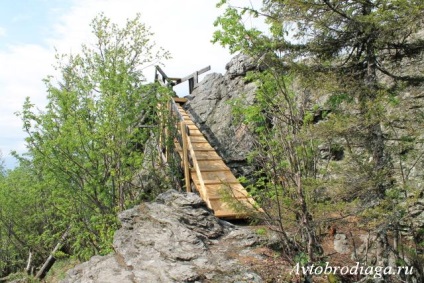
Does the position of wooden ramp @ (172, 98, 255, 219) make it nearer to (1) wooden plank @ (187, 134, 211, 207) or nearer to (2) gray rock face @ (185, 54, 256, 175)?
(1) wooden plank @ (187, 134, 211, 207)

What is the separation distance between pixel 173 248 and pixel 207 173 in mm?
2849

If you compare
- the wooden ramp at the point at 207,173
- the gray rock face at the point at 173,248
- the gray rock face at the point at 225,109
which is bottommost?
the gray rock face at the point at 173,248

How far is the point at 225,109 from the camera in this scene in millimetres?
11633

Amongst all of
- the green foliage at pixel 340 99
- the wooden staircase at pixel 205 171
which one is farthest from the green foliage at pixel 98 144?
the green foliage at pixel 340 99

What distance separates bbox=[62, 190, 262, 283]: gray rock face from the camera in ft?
17.2

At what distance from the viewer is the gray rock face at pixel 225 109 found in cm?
1006

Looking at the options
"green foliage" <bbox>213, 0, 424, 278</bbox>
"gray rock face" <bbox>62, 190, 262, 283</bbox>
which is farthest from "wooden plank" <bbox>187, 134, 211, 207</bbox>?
"green foliage" <bbox>213, 0, 424, 278</bbox>

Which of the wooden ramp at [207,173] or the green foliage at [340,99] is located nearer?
the green foliage at [340,99]

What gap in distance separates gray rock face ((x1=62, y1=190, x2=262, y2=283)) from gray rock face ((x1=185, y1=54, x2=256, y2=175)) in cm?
296

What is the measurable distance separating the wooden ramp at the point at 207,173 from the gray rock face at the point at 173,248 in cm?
48

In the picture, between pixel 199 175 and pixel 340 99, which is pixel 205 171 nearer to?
pixel 199 175

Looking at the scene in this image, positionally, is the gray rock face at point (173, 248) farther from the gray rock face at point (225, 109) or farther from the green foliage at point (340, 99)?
the gray rock face at point (225, 109)

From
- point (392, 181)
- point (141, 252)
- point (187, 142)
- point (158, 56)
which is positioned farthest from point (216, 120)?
point (392, 181)

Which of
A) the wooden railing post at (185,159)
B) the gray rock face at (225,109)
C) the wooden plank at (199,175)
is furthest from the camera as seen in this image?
the gray rock face at (225,109)
